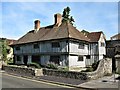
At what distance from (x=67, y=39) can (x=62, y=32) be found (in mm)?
3240

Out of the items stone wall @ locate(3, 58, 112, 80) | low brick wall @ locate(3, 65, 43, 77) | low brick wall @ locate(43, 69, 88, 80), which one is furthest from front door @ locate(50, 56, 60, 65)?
low brick wall @ locate(43, 69, 88, 80)

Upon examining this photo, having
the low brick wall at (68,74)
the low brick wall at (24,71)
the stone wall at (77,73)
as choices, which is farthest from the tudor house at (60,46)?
the low brick wall at (68,74)

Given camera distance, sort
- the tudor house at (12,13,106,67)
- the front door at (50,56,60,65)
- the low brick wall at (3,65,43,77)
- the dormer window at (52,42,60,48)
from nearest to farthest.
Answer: the low brick wall at (3,65,43,77) → the tudor house at (12,13,106,67) → the dormer window at (52,42,60,48) → the front door at (50,56,60,65)

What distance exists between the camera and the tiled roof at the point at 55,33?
34203mm

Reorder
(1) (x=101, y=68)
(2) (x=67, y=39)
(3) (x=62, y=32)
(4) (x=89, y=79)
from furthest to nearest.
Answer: (3) (x=62, y=32) < (2) (x=67, y=39) < (1) (x=101, y=68) < (4) (x=89, y=79)

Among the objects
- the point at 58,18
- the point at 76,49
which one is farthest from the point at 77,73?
the point at 58,18

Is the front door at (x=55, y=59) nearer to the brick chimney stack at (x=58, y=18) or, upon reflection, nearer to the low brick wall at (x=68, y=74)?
the brick chimney stack at (x=58, y=18)

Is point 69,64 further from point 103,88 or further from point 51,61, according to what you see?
point 103,88

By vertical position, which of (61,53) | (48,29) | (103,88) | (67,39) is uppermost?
(48,29)

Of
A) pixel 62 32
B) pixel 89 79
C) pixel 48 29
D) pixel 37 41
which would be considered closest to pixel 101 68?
pixel 89 79

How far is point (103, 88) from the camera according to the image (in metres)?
15.7

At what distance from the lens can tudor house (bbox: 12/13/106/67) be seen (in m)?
33.1

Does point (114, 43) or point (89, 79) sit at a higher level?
point (114, 43)

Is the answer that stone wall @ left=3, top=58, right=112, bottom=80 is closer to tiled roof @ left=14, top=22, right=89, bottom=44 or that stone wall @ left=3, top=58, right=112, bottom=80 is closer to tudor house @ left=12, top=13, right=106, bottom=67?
tudor house @ left=12, top=13, right=106, bottom=67
